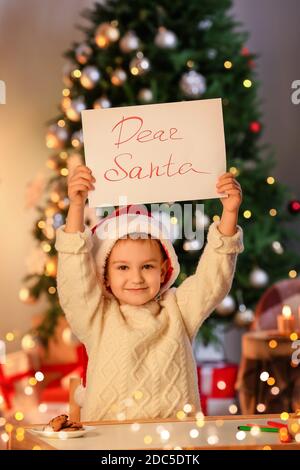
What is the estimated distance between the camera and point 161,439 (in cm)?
108

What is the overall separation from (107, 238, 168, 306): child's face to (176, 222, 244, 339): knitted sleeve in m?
0.07

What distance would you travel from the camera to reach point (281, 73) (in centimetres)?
482

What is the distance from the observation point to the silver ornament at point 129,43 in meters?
3.77

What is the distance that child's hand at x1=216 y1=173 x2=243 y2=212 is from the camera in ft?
Answer: 4.74

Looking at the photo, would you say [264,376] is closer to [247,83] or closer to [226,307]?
[226,307]

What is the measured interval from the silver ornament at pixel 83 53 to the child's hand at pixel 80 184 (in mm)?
2511

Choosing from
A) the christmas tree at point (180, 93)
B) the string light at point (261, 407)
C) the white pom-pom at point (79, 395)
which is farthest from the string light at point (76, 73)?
the white pom-pom at point (79, 395)

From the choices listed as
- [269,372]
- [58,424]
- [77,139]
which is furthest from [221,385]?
[58,424]

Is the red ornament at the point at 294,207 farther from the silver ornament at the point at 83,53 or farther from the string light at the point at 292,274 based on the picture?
the silver ornament at the point at 83,53

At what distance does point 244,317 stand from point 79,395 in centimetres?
243

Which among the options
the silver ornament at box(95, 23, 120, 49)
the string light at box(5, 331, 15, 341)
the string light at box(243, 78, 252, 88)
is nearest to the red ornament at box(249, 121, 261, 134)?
the string light at box(243, 78, 252, 88)
